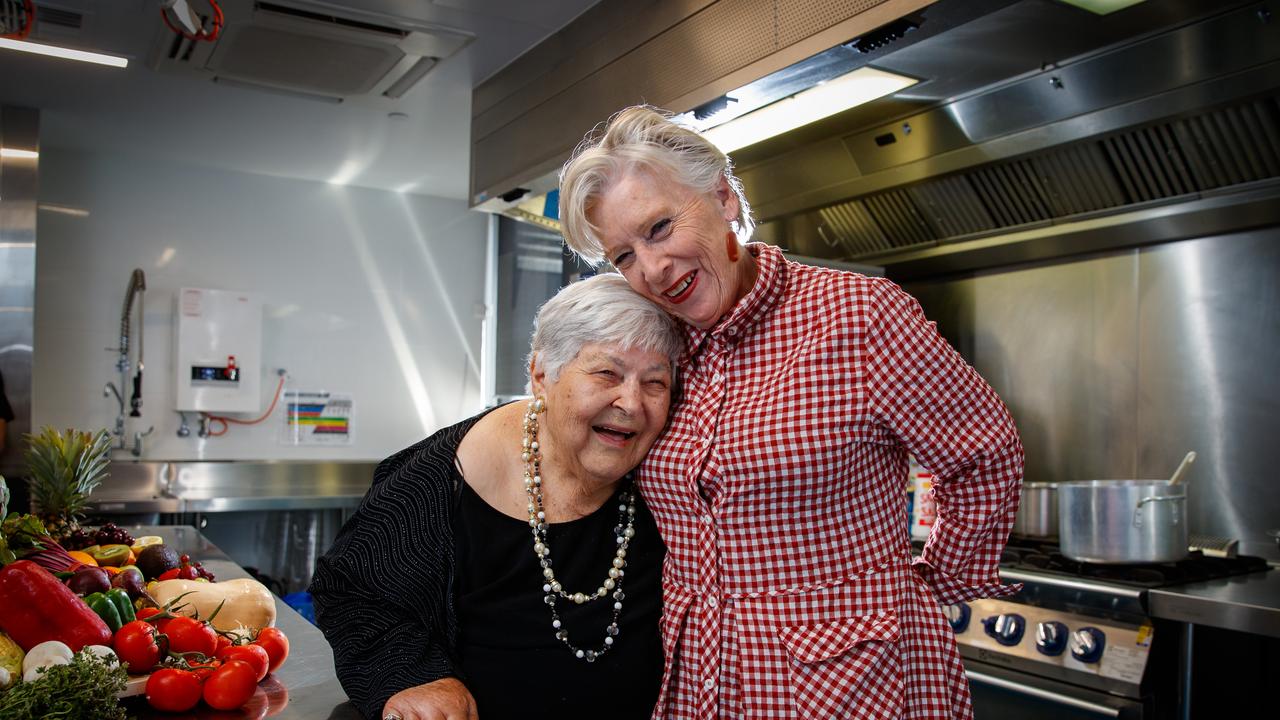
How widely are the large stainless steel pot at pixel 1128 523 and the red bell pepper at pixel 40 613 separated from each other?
2.45 metres

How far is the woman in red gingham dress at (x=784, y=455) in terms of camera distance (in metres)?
1.45

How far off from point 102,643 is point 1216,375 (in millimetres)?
3228

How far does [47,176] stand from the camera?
19.4 feet

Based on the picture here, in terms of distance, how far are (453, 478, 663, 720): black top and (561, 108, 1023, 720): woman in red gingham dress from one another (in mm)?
62

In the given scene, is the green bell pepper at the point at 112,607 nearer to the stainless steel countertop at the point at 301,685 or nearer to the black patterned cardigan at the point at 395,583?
the stainless steel countertop at the point at 301,685

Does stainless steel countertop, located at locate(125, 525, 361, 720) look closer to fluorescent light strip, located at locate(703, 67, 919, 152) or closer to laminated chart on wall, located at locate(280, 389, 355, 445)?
fluorescent light strip, located at locate(703, 67, 919, 152)

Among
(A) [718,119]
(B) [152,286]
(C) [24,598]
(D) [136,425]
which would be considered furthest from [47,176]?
(C) [24,598]

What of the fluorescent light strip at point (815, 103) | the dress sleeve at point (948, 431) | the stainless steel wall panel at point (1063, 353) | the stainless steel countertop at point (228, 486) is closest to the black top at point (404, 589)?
the dress sleeve at point (948, 431)

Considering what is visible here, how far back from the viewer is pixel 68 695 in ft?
3.91

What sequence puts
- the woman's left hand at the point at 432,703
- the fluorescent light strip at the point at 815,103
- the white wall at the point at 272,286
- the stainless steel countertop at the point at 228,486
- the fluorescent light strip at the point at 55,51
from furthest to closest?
the white wall at the point at 272,286, the stainless steel countertop at the point at 228,486, the fluorescent light strip at the point at 55,51, the fluorescent light strip at the point at 815,103, the woman's left hand at the point at 432,703

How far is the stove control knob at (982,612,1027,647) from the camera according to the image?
2793 mm

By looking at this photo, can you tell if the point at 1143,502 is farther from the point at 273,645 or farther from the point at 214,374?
the point at 214,374

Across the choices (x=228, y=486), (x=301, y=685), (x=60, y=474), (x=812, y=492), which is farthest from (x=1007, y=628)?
(x=228, y=486)

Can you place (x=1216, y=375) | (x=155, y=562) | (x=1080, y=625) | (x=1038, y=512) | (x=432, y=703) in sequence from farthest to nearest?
(x=1038, y=512), (x=1216, y=375), (x=1080, y=625), (x=155, y=562), (x=432, y=703)
